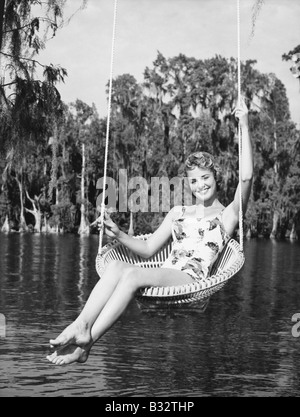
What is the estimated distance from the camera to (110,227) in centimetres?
461

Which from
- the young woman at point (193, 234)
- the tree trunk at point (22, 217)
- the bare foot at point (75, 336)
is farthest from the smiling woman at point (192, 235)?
the tree trunk at point (22, 217)

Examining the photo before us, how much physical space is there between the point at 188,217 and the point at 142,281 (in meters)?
0.76

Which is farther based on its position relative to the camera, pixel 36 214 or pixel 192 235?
pixel 36 214

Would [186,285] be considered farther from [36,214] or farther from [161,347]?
[36,214]

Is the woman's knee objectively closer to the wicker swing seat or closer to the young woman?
the young woman

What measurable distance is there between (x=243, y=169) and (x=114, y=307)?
43.2 inches

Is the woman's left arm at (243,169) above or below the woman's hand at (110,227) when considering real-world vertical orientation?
above

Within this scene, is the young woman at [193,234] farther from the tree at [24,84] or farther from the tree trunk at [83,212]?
the tree trunk at [83,212]

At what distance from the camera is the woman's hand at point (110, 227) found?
4.58 metres

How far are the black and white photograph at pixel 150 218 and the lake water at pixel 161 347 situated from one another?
0.03 metres

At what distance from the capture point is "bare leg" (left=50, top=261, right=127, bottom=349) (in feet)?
13.8

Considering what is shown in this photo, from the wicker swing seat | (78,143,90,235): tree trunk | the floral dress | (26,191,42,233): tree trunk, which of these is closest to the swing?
the wicker swing seat

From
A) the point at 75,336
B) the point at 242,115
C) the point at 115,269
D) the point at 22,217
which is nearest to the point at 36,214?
the point at 22,217

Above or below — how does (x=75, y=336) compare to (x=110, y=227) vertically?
below
